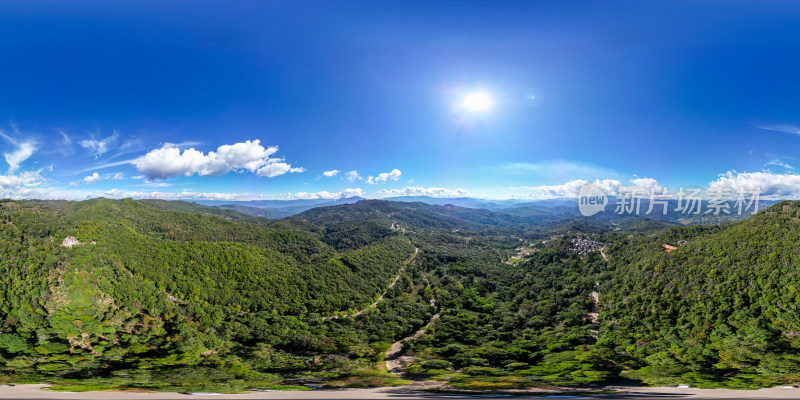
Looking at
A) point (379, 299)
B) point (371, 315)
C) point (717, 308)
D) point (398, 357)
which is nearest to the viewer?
point (398, 357)

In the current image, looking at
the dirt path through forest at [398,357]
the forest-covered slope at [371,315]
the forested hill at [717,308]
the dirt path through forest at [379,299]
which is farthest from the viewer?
the dirt path through forest at [379,299]

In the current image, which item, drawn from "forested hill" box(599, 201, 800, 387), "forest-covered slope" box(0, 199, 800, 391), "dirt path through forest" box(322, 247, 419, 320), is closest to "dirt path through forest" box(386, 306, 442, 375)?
"forest-covered slope" box(0, 199, 800, 391)

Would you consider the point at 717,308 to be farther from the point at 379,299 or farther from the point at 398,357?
the point at 379,299

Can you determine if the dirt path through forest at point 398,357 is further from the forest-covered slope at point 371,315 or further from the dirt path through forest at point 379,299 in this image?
the dirt path through forest at point 379,299

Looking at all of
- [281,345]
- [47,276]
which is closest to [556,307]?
[281,345]

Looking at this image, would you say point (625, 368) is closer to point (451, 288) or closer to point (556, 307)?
point (556, 307)

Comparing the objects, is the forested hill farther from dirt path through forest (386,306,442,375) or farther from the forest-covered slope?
dirt path through forest (386,306,442,375)

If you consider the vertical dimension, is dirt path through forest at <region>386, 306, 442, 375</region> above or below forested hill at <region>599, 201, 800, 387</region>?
below

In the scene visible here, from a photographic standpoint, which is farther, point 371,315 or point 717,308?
point 371,315

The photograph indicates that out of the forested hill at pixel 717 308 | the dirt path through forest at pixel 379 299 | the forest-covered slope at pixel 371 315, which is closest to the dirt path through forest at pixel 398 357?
the forest-covered slope at pixel 371 315

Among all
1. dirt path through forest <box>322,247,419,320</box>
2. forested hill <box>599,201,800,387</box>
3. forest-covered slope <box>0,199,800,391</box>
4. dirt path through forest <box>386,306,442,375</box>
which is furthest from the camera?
dirt path through forest <box>322,247,419,320</box>

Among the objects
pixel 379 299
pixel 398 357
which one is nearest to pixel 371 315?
pixel 379 299
